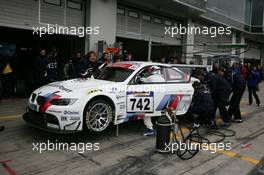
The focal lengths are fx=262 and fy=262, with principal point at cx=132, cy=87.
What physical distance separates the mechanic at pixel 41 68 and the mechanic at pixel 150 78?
4.13 m

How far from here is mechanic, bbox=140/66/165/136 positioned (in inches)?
232

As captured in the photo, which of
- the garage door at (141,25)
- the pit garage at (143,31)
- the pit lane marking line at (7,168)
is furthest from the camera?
the pit garage at (143,31)

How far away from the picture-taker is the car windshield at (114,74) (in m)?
5.86

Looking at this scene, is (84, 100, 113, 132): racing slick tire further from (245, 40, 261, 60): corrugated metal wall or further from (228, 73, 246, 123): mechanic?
(245, 40, 261, 60): corrugated metal wall

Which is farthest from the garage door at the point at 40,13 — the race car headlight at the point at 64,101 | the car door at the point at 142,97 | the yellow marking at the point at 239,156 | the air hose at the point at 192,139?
the yellow marking at the point at 239,156

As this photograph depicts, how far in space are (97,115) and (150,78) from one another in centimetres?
157

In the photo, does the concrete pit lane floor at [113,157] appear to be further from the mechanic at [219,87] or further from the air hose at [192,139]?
the mechanic at [219,87]

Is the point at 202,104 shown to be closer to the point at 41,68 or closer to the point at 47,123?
the point at 47,123

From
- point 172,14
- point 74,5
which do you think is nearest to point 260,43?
point 172,14

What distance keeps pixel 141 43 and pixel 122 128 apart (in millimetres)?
12210

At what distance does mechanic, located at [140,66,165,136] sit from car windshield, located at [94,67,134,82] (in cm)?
39

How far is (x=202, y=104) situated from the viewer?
6258 millimetres

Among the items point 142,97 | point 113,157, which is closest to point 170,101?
point 142,97

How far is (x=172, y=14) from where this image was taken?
52.9 ft
